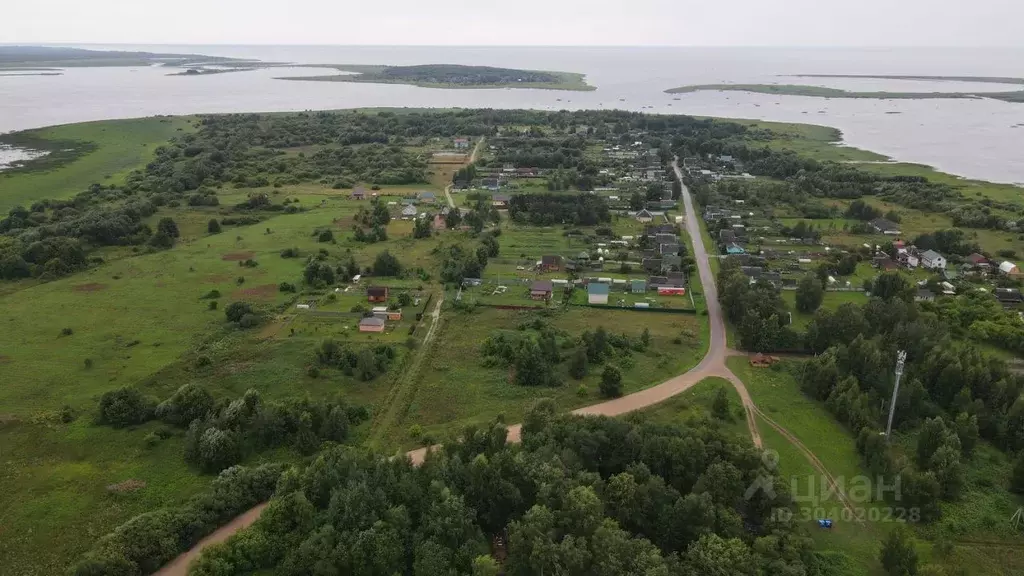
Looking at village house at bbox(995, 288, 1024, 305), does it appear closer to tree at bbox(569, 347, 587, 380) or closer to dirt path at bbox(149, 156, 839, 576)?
dirt path at bbox(149, 156, 839, 576)

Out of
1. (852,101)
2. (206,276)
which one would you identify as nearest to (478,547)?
(206,276)

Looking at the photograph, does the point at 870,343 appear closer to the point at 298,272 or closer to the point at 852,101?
the point at 298,272

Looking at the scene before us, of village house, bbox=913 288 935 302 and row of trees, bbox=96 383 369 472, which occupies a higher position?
village house, bbox=913 288 935 302

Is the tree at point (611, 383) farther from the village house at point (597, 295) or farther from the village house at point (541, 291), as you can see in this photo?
the village house at point (541, 291)

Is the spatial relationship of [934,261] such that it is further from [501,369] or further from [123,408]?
[123,408]

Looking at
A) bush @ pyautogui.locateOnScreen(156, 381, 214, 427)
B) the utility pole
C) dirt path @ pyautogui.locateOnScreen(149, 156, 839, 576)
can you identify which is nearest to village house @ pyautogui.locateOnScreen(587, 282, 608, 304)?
dirt path @ pyautogui.locateOnScreen(149, 156, 839, 576)

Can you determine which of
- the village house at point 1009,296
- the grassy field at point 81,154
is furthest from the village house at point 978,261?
the grassy field at point 81,154
